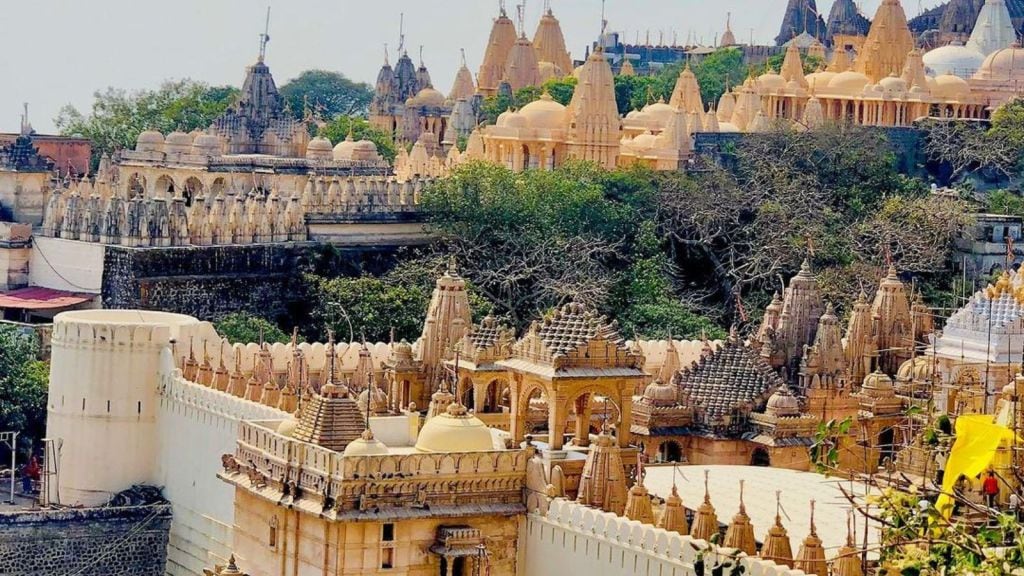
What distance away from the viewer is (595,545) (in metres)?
29.1

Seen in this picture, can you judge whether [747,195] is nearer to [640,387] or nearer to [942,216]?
[942,216]

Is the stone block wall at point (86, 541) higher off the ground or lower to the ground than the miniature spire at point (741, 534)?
lower

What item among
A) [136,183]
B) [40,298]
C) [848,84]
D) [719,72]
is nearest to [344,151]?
[136,183]

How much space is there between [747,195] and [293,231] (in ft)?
33.3

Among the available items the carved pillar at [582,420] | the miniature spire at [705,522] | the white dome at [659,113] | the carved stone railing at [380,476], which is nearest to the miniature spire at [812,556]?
the miniature spire at [705,522]

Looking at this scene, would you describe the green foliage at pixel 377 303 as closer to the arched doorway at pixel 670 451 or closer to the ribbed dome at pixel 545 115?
the arched doorway at pixel 670 451

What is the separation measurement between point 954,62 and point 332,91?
107 feet

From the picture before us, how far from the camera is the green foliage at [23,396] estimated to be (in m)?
41.9

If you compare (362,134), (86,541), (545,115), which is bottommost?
(86,541)

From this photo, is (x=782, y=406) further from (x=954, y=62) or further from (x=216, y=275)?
(x=954, y=62)

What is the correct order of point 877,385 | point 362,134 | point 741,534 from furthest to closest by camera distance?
point 362,134
point 877,385
point 741,534

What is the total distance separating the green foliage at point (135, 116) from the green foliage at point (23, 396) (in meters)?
26.3

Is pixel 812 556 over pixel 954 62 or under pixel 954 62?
under

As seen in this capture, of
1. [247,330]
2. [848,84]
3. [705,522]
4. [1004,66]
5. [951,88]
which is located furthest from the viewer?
[1004,66]
